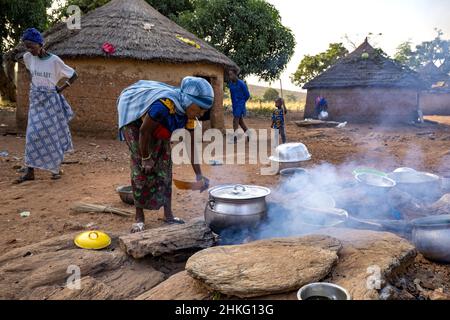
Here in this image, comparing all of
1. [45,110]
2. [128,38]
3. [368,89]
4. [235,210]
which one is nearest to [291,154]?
[235,210]

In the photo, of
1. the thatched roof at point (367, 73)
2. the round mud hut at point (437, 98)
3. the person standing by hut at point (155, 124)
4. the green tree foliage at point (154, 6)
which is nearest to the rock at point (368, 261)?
the person standing by hut at point (155, 124)

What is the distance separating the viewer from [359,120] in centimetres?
1486

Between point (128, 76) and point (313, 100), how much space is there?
10.2 m

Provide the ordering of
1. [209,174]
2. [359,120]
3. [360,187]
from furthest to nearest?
[359,120] → [209,174] → [360,187]

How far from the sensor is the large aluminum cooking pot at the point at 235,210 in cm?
271

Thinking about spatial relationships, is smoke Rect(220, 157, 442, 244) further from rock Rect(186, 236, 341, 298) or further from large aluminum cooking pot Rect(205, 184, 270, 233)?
rock Rect(186, 236, 341, 298)

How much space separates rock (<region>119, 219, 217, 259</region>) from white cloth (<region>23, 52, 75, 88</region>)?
9.21 feet

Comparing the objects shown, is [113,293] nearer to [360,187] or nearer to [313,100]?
[360,187]

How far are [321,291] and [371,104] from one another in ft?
46.8

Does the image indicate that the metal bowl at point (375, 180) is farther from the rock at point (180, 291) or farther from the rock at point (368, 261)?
the rock at point (180, 291)

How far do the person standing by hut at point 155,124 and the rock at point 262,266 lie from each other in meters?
0.88

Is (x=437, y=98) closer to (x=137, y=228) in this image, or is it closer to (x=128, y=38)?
(x=128, y=38)

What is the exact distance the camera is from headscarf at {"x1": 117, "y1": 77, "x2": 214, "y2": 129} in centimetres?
260
